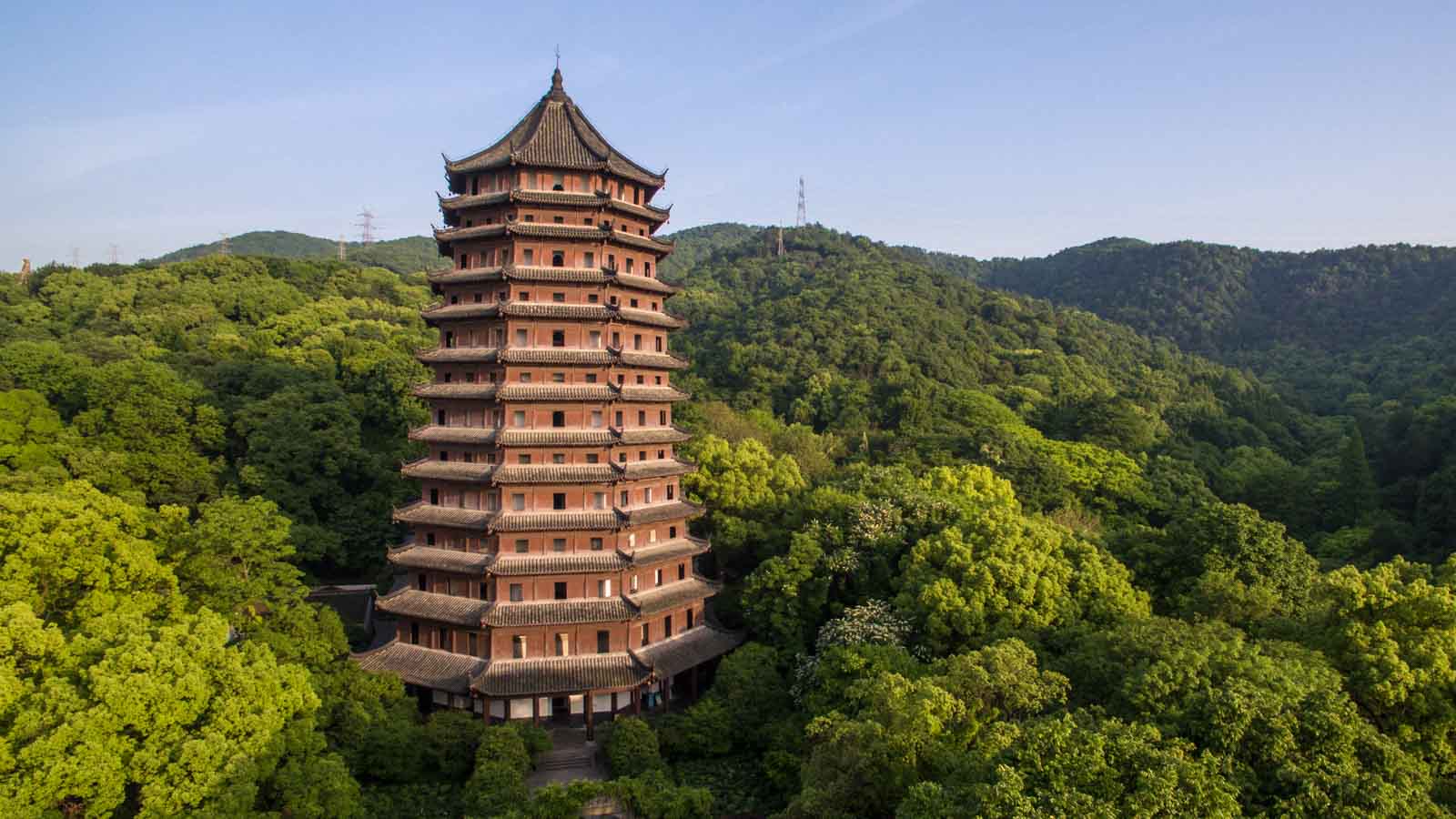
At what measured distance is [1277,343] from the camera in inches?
4163

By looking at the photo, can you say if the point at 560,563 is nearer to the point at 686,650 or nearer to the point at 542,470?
the point at 542,470

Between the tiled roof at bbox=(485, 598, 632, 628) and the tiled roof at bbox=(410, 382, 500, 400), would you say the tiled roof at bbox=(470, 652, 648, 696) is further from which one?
the tiled roof at bbox=(410, 382, 500, 400)

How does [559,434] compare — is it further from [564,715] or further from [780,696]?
[780,696]

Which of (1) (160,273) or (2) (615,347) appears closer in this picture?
(2) (615,347)

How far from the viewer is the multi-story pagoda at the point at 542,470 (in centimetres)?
2720

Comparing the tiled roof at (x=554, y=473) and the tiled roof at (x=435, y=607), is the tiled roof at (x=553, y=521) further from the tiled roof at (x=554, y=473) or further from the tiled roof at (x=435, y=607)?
the tiled roof at (x=435, y=607)

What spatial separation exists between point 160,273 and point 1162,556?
79326mm

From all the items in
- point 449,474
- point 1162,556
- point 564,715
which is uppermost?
point 449,474

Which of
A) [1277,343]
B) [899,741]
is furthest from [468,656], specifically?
[1277,343]

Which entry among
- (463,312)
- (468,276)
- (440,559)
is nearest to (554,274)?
(468,276)

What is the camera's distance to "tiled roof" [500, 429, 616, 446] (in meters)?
27.4

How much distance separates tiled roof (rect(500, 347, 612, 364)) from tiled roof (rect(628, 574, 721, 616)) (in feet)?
26.3

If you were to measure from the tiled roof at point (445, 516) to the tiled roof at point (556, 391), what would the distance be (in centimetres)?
401

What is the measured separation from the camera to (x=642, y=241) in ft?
99.5
